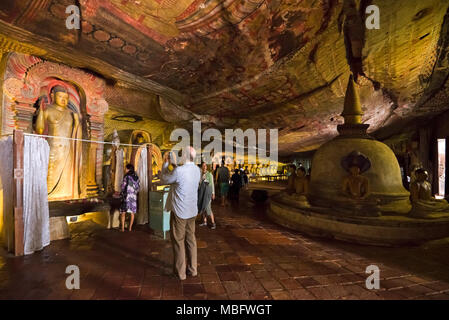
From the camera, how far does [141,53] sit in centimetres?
623

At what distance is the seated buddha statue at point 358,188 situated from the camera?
16.9 feet

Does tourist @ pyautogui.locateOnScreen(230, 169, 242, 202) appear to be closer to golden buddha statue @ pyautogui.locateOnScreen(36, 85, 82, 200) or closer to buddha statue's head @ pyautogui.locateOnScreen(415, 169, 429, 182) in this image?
golden buddha statue @ pyautogui.locateOnScreen(36, 85, 82, 200)

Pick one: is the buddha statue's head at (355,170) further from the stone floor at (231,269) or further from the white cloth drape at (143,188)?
the white cloth drape at (143,188)

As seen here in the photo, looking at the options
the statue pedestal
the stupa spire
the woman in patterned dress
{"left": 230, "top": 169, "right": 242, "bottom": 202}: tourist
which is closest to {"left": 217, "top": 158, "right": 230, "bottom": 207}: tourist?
{"left": 230, "top": 169, "right": 242, "bottom": 202}: tourist

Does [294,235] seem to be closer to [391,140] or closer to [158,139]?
[158,139]

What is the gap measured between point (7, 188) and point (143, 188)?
2.60 metres

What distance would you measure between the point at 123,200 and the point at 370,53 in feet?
32.3

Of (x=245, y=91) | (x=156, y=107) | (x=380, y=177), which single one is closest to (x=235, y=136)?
(x=245, y=91)

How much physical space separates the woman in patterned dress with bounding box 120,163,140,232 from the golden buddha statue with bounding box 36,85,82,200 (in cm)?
233

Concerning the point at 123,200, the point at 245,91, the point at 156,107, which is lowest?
the point at 123,200

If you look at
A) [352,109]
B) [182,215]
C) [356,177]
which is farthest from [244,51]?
[182,215]

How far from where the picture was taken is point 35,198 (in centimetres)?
406

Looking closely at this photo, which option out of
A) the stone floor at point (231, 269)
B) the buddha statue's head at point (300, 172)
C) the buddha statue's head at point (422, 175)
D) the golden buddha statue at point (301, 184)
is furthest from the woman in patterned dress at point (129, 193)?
the buddha statue's head at point (422, 175)

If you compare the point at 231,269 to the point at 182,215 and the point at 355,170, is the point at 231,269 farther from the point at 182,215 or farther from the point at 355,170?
the point at 355,170
